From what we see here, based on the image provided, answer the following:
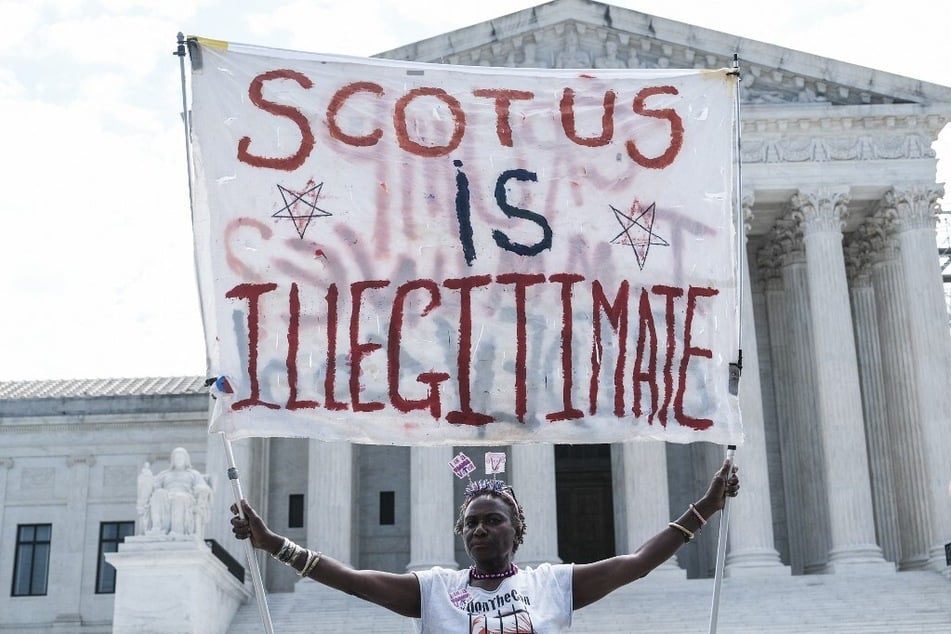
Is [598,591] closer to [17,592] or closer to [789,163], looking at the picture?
[789,163]

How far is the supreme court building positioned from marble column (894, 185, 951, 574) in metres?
0.06

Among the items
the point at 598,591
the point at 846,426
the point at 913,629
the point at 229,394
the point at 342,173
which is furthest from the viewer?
the point at 846,426

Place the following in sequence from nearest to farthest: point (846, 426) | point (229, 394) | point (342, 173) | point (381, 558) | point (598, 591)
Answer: point (598, 591) → point (229, 394) → point (342, 173) → point (846, 426) → point (381, 558)

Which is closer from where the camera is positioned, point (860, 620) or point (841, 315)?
point (860, 620)

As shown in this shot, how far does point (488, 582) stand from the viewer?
6754 millimetres

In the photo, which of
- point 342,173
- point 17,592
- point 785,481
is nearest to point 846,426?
point 785,481

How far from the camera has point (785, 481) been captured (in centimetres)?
4622

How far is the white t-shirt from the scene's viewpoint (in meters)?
6.61

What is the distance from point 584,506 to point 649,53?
49.4 ft

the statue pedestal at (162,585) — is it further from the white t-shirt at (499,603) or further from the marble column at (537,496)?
the white t-shirt at (499,603)

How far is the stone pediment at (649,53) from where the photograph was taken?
4256 cm

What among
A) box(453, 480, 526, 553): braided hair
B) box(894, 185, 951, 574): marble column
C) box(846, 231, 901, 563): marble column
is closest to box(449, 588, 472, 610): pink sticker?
box(453, 480, 526, 553): braided hair

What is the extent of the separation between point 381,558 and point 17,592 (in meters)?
12.2

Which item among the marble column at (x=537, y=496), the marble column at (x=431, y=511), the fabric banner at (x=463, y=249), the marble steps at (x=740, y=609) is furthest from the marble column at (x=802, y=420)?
the fabric banner at (x=463, y=249)
